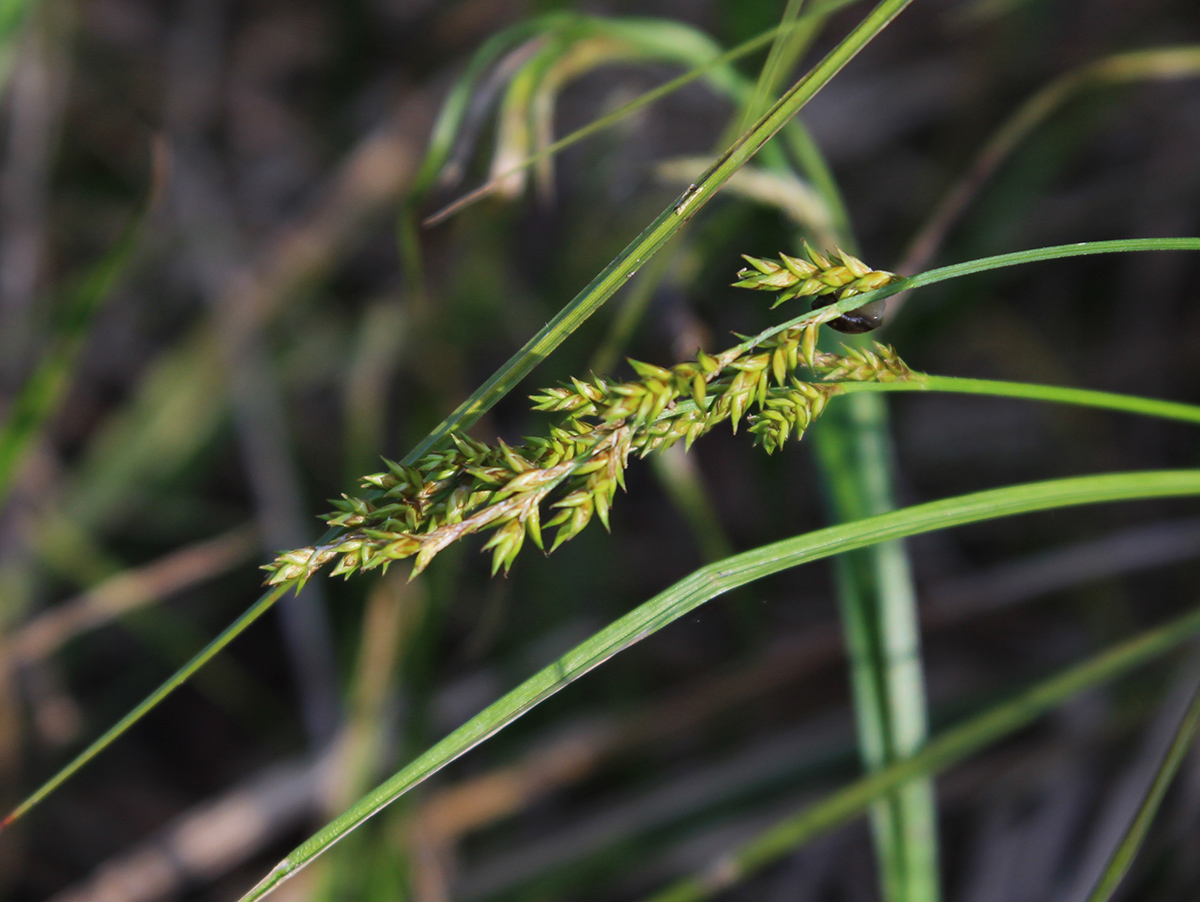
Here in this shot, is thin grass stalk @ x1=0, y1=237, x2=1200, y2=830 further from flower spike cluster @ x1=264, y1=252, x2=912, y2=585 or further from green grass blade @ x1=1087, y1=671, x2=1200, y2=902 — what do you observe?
green grass blade @ x1=1087, y1=671, x2=1200, y2=902

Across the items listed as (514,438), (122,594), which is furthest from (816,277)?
(514,438)

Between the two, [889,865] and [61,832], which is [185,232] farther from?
[889,865]

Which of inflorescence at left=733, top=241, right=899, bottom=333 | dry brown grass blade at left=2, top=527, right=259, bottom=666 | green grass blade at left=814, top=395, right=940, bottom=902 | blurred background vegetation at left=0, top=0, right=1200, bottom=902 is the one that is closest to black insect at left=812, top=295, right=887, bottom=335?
inflorescence at left=733, top=241, right=899, bottom=333

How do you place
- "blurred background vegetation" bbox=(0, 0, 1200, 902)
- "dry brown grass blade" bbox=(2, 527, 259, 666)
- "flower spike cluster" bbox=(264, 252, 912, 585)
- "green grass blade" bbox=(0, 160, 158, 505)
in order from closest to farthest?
"flower spike cluster" bbox=(264, 252, 912, 585)
"green grass blade" bbox=(0, 160, 158, 505)
"blurred background vegetation" bbox=(0, 0, 1200, 902)
"dry brown grass blade" bbox=(2, 527, 259, 666)

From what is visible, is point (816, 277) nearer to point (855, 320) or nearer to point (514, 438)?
point (855, 320)

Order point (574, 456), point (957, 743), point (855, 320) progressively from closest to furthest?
point (574, 456) < point (855, 320) < point (957, 743)

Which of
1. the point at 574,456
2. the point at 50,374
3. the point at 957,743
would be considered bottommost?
the point at 957,743
